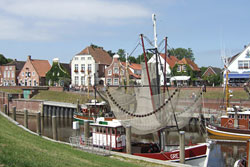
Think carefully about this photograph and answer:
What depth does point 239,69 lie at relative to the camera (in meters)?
62.2

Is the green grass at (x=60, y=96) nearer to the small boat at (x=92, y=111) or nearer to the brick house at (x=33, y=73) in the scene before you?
the small boat at (x=92, y=111)

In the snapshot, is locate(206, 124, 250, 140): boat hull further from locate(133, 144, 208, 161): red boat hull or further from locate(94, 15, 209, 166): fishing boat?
locate(133, 144, 208, 161): red boat hull

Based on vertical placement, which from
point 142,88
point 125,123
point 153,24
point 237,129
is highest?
point 153,24

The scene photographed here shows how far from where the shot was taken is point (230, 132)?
34000 millimetres

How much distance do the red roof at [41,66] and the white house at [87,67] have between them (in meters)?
11.6

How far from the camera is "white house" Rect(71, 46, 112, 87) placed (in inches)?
A: 3027

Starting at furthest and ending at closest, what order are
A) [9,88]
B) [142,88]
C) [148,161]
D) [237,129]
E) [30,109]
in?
[9,88]
[30,109]
[237,129]
[142,88]
[148,161]

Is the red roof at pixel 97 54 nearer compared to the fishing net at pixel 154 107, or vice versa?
the fishing net at pixel 154 107

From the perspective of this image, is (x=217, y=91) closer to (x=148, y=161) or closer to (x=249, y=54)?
(x=249, y=54)

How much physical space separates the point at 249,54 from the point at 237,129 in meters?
32.5

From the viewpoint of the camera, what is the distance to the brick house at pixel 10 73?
92069 mm

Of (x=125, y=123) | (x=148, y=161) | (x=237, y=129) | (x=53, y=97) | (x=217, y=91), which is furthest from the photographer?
(x=53, y=97)

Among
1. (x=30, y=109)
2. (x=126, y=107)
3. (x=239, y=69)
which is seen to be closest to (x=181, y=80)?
(x=239, y=69)

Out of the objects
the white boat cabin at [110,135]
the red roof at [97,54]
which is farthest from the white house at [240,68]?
the white boat cabin at [110,135]
